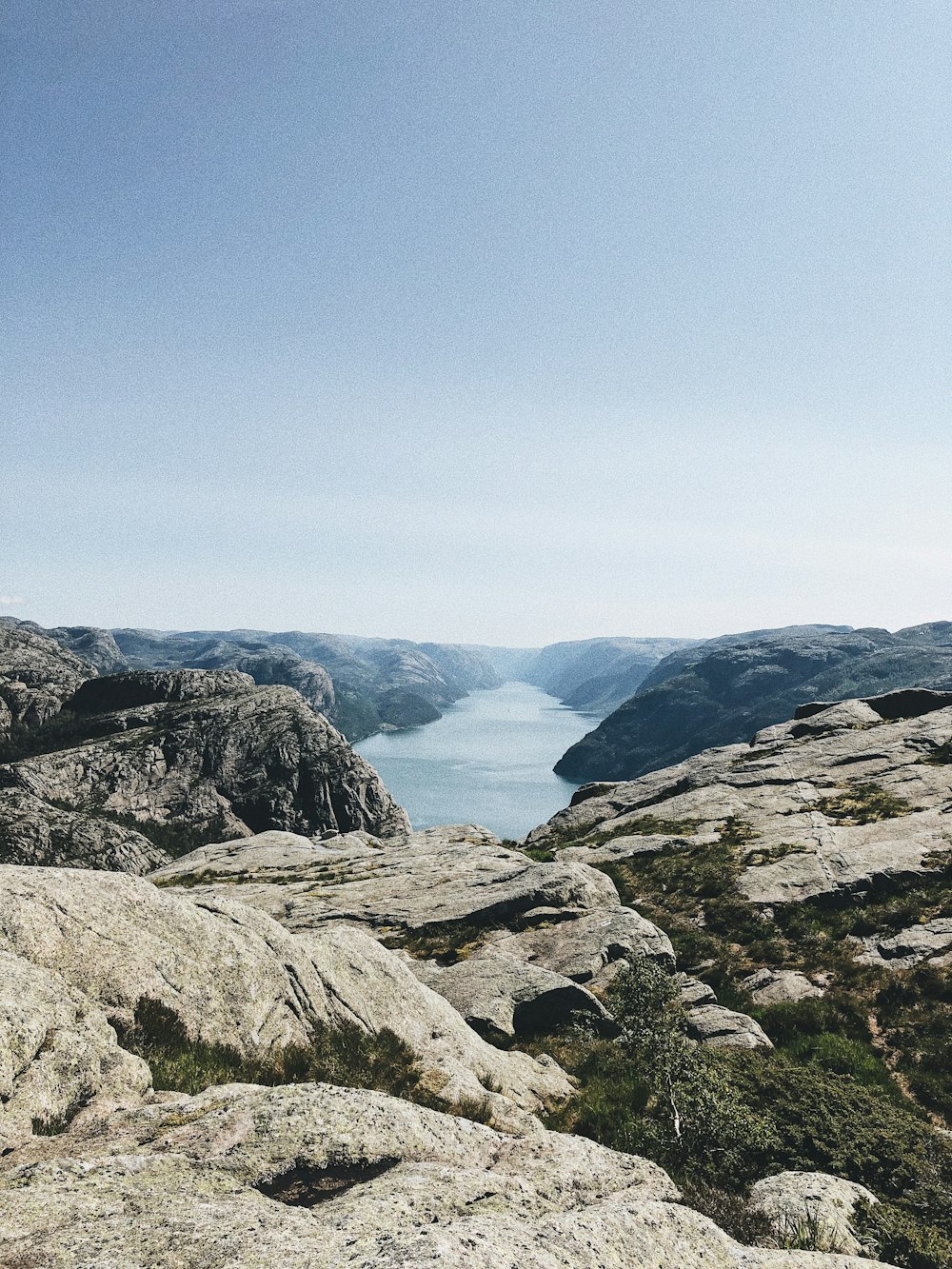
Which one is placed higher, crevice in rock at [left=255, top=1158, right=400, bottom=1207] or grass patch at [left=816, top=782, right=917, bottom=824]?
crevice in rock at [left=255, top=1158, right=400, bottom=1207]

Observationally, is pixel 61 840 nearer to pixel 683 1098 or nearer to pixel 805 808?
pixel 805 808

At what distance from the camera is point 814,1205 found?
33.9ft

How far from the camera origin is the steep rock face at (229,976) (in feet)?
37.1

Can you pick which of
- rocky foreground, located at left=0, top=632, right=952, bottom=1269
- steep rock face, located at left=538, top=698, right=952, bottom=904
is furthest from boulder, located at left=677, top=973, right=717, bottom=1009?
steep rock face, located at left=538, top=698, right=952, bottom=904

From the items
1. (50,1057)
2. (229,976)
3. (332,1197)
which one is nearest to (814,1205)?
(332,1197)

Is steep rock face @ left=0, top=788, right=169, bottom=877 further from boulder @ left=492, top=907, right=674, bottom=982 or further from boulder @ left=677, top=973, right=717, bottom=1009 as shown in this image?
A: boulder @ left=677, top=973, right=717, bottom=1009

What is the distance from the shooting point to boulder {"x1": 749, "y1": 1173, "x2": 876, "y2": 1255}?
31.4ft

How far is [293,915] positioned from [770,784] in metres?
46.3

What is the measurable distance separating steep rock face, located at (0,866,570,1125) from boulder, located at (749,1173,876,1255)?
15.1 ft

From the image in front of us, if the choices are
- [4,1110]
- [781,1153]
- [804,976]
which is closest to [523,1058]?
[781,1153]

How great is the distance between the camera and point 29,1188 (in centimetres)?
613

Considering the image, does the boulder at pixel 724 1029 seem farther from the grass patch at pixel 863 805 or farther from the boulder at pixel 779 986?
the grass patch at pixel 863 805

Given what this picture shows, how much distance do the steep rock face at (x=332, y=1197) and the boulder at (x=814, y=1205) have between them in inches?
89.5

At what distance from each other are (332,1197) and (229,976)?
707 centimetres
